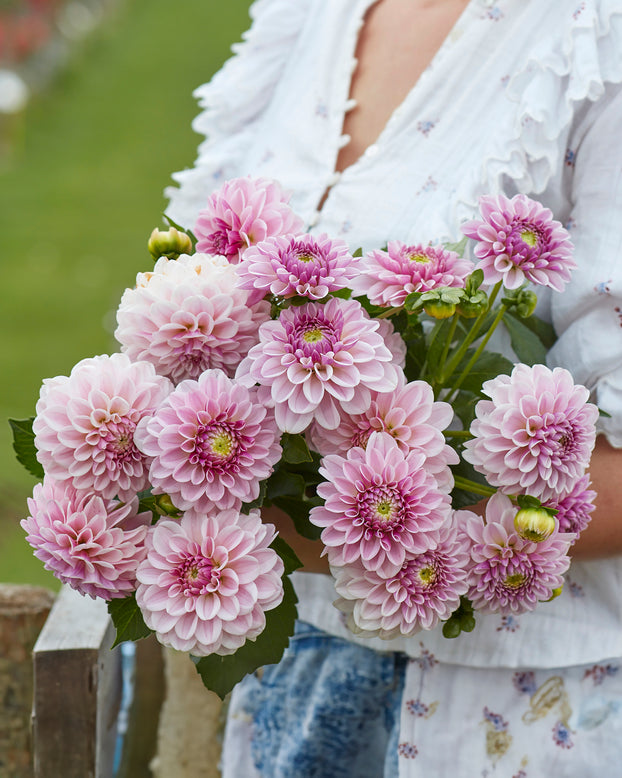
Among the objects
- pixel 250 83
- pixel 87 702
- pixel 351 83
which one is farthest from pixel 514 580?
pixel 250 83

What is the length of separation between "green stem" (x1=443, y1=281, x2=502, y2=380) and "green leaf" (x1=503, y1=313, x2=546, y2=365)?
0.07 meters

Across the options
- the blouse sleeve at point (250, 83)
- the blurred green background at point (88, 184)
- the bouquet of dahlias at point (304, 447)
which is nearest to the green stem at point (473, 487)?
the bouquet of dahlias at point (304, 447)

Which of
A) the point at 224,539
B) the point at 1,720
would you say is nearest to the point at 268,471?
the point at 224,539

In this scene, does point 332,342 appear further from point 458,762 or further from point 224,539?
point 458,762

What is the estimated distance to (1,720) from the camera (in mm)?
1099

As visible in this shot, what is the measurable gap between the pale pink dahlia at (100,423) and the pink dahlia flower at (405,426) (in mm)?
122

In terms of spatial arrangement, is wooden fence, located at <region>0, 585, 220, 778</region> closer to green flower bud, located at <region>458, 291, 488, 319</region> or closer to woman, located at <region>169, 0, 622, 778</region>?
woman, located at <region>169, 0, 622, 778</region>

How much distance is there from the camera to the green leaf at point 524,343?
0.77 m

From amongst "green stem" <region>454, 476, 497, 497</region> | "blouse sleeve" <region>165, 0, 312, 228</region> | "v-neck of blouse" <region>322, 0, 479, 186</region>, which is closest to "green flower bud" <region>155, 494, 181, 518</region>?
"green stem" <region>454, 476, 497, 497</region>

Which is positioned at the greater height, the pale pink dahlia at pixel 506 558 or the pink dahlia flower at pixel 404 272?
the pink dahlia flower at pixel 404 272

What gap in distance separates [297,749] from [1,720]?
373mm

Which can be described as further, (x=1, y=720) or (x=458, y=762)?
(x=1, y=720)

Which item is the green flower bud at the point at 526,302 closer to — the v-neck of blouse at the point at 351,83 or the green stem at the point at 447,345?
the green stem at the point at 447,345

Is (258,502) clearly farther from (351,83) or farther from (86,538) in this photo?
(351,83)
